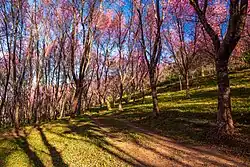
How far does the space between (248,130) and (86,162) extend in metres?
7.76

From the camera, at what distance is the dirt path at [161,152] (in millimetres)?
11408

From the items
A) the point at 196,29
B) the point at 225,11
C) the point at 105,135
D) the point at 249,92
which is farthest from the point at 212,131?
the point at 225,11

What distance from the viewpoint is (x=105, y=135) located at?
17.3 meters

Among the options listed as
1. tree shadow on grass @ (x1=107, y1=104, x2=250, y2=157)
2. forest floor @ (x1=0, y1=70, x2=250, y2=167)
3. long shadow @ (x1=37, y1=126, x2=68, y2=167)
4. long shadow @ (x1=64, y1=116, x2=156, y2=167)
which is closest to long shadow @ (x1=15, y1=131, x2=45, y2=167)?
forest floor @ (x1=0, y1=70, x2=250, y2=167)

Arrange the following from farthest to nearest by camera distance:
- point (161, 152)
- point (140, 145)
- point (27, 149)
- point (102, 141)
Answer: point (102, 141) < point (140, 145) < point (27, 149) < point (161, 152)

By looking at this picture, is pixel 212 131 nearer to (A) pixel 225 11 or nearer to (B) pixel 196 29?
(B) pixel 196 29

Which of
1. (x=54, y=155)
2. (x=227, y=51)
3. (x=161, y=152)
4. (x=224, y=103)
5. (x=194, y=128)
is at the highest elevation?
(x=227, y=51)

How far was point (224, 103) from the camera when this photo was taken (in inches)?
541

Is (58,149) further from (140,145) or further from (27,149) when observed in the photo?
(140,145)

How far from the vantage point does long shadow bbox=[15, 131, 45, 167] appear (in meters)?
12.3

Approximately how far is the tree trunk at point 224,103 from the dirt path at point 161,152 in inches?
56.2

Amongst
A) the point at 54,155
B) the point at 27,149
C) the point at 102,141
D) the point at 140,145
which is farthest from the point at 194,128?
the point at 27,149

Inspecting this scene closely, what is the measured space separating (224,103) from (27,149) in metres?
9.81

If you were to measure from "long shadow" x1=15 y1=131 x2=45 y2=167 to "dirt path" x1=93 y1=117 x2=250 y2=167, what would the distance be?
141 inches
